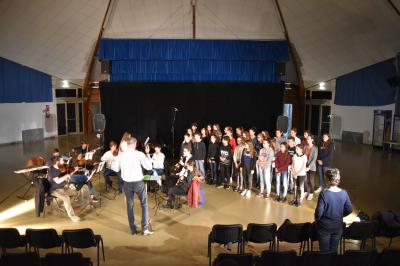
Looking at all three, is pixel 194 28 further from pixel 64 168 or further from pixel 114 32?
pixel 64 168

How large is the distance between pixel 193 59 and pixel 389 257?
12731mm

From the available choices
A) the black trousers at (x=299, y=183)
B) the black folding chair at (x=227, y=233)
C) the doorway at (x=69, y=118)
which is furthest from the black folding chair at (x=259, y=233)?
the doorway at (x=69, y=118)

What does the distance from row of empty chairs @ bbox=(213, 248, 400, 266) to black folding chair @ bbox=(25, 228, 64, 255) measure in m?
2.36

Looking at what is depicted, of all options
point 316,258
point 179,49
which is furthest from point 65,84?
point 316,258

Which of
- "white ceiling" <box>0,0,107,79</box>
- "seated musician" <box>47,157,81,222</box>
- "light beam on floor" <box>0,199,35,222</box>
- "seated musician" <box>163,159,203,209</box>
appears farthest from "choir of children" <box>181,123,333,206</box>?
"white ceiling" <box>0,0,107,79</box>

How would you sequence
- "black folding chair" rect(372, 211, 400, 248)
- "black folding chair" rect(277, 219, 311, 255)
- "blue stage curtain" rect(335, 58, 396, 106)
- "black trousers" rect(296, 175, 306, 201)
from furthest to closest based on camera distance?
1. "blue stage curtain" rect(335, 58, 396, 106)
2. "black trousers" rect(296, 175, 306, 201)
3. "black folding chair" rect(372, 211, 400, 248)
4. "black folding chair" rect(277, 219, 311, 255)

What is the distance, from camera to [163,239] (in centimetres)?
643

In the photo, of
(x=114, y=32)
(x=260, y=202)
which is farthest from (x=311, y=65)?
(x=260, y=202)

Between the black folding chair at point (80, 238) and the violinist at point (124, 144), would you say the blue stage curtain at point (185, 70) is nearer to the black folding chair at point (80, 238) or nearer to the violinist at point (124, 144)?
the violinist at point (124, 144)

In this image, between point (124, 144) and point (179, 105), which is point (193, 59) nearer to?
point (179, 105)

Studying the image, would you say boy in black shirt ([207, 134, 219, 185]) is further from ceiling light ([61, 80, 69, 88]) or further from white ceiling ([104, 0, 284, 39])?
ceiling light ([61, 80, 69, 88])

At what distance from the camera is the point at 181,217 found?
754 centimetres

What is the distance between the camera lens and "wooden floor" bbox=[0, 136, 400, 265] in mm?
5918

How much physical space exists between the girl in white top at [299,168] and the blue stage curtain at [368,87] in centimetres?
939
